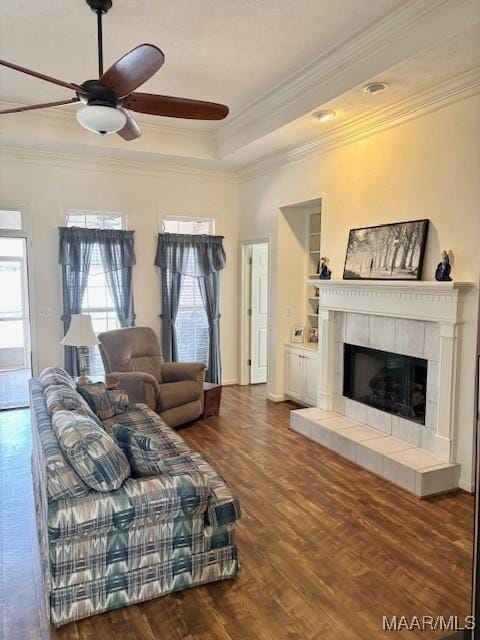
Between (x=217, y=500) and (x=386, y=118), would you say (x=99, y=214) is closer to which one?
(x=386, y=118)

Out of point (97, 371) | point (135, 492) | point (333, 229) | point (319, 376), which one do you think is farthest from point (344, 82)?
point (97, 371)

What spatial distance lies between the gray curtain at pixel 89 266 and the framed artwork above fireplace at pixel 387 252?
289cm

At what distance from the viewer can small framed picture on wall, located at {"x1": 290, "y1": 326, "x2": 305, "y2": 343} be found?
19.9 feet

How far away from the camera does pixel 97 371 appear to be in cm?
615

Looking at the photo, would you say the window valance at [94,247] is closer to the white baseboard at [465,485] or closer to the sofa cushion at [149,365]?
the sofa cushion at [149,365]

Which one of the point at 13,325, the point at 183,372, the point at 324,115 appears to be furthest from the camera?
the point at 13,325

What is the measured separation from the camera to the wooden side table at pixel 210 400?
17.5 ft

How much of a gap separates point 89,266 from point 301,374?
9.79ft

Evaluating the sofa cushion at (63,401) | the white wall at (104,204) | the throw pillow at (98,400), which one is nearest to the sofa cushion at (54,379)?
the sofa cushion at (63,401)

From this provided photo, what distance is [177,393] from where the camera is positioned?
491cm

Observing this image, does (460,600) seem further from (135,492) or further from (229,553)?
(135,492)

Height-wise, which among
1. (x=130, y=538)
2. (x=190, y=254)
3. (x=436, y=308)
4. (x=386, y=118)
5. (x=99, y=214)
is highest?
(x=386, y=118)

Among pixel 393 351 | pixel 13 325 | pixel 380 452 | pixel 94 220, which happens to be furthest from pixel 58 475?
pixel 13 325

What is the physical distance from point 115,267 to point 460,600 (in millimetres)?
4989
